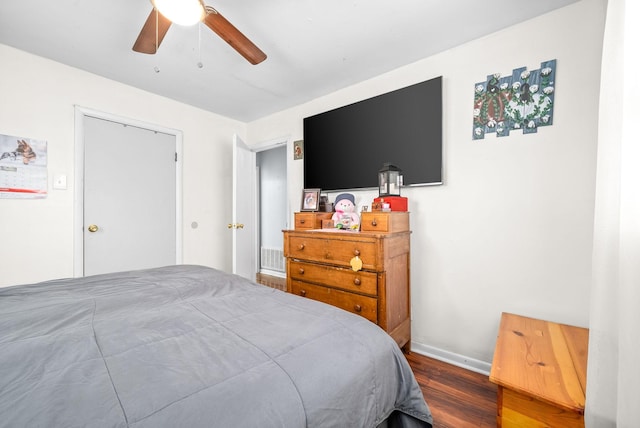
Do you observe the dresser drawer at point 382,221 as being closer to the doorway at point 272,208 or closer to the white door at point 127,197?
the white door at point 127,197

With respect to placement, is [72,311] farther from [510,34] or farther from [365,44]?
[510,34]

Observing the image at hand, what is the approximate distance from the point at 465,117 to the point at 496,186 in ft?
1.85

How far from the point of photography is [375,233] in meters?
1.87

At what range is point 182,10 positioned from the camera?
128cm

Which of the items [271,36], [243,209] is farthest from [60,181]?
[271,36]

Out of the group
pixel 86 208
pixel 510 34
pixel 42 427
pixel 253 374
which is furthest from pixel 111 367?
pixel 510 34

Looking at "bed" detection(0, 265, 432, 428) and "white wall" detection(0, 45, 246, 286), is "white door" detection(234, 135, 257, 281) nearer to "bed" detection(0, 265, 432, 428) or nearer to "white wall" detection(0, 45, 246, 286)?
"white wall" detection(0, 45, 246, 286)

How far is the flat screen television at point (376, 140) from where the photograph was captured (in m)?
2.10

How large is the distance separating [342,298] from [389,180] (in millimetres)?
979

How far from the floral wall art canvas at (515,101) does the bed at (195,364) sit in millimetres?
1699

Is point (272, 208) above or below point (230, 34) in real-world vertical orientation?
below

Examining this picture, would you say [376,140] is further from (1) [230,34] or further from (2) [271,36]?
(1) [230,34]

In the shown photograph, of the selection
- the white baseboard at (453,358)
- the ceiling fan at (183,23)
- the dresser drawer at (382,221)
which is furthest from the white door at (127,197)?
the white baseboard at (453,358)

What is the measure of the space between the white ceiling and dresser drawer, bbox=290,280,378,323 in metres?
1.86
